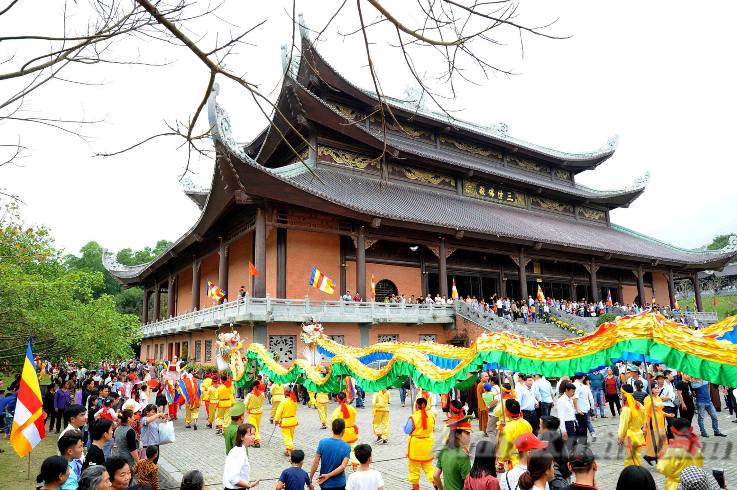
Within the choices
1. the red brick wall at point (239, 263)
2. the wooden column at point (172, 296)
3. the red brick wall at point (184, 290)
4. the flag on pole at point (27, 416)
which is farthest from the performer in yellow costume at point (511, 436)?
the wooden column at point (172, 296)

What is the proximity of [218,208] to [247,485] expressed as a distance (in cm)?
1908

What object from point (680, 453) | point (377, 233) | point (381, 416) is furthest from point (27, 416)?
point (377, 233)

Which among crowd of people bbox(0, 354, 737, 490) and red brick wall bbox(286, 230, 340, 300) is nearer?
crowd of people bbox(0, 354, 737, 490)

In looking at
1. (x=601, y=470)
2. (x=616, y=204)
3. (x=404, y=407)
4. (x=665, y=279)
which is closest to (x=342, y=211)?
(x=404, y=407)

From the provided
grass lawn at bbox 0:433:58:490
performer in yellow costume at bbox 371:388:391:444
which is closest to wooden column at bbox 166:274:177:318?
grass lawn at bbox 0:433:58:490

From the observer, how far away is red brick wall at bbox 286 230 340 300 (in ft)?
76.2

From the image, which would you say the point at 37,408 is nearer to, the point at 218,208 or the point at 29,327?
the point at 29,327

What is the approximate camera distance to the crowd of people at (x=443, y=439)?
4199 mm

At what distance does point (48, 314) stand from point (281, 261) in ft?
34.6

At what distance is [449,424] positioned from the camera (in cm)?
598

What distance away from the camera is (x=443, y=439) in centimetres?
712

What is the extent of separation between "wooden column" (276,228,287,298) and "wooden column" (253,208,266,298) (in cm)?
112

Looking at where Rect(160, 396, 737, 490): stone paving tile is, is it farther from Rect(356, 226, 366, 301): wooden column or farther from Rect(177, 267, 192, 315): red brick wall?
Rect(177, 267, 192, 315): red brick wall

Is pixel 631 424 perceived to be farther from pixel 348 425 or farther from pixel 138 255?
pixel 138 255
